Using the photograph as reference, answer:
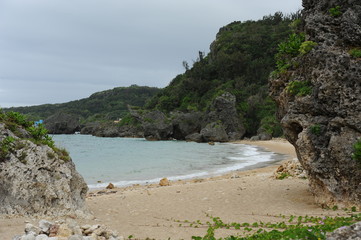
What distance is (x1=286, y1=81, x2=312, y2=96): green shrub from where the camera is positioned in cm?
1112

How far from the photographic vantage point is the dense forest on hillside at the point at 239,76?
7644cm

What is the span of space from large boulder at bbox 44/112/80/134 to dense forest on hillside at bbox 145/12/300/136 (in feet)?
106

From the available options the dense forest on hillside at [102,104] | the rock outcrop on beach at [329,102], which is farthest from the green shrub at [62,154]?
the dense forest on hillside at [102,104]

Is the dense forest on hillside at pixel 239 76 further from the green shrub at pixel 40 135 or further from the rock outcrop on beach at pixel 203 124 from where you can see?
the green shrub at pixel 40 135

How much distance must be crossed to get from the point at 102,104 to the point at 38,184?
167 metres

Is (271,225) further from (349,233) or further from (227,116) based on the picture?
(227,116)

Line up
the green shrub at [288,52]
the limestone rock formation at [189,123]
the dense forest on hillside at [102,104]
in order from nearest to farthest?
the green shrub at [288,52] < the limestone rock formation at [189,123] < the dense forest on hillside at [102,104]

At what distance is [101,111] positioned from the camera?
164000 millimetres

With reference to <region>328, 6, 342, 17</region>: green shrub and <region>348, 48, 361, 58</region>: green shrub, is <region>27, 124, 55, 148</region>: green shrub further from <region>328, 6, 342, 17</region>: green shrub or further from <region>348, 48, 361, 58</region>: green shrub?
<region>328, 6, 342, 17</region>: green shrub

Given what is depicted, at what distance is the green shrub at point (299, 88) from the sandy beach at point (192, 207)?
382cm

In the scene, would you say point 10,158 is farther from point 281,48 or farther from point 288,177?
point 288,177

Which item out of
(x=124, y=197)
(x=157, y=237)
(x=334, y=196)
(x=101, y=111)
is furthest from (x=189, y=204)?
(x=101, y=111)

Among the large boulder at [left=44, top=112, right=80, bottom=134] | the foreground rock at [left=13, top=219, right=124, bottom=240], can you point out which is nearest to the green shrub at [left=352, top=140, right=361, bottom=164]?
the foreground rock at [left=13, top=219, right=124, bottom=240]

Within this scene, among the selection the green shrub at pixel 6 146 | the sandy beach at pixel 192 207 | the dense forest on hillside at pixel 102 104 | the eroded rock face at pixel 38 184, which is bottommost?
the sandy beach at pixel 192 207
